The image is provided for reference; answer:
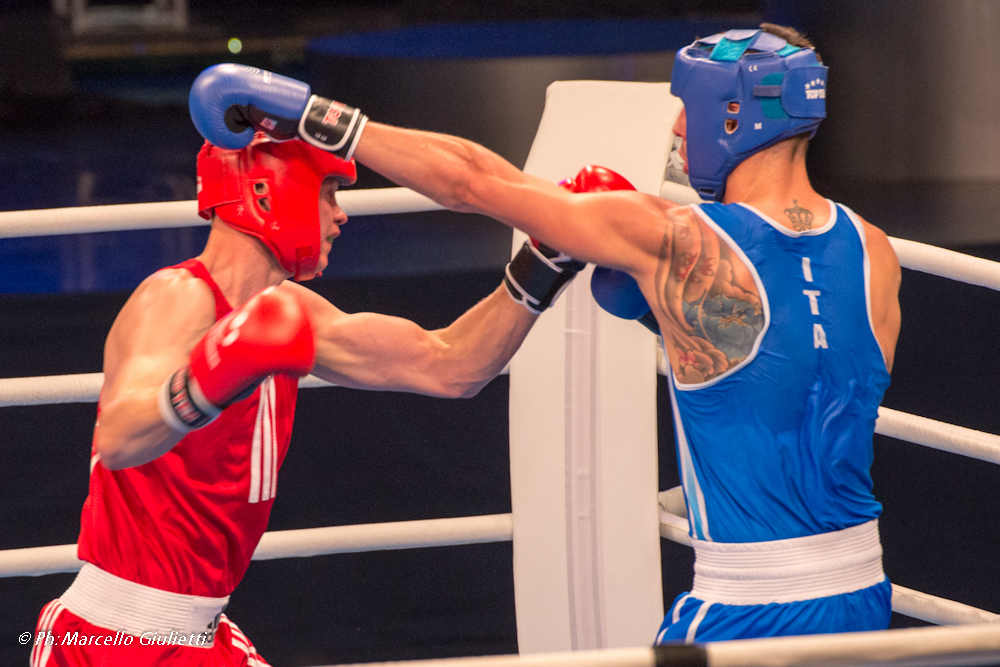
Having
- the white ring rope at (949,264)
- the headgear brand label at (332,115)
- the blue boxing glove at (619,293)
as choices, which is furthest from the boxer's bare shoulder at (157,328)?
the white ring rope at (949,264)

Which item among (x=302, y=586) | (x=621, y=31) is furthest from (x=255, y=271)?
(x=621, y=31)

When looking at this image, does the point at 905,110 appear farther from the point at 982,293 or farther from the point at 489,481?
the point at 489,481

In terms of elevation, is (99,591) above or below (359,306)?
above

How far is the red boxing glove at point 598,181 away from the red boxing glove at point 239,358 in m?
0.62

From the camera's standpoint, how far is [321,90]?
833cm

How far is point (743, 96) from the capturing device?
70.9 inches

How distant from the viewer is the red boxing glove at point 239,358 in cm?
161

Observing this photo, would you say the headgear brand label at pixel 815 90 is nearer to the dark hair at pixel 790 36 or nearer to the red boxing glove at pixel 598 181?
the dark hair at pixel 790 36

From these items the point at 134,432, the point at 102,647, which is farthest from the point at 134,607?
the point at 134,432

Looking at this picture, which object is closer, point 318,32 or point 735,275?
point 735,275

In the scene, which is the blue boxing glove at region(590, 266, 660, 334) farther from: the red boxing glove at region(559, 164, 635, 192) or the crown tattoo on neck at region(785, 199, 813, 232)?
the crown tattoo on neck at region(785, 199, 813, 232)

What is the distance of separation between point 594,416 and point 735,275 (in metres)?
0.59

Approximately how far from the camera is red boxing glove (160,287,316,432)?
1605mm

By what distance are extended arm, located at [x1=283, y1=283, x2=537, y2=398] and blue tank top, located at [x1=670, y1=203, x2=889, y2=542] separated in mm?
510
